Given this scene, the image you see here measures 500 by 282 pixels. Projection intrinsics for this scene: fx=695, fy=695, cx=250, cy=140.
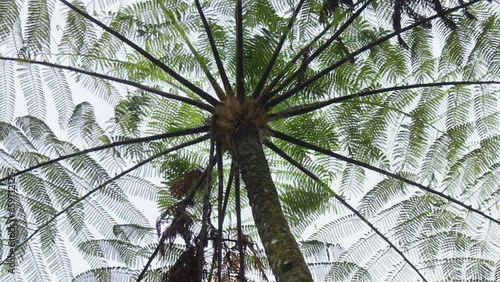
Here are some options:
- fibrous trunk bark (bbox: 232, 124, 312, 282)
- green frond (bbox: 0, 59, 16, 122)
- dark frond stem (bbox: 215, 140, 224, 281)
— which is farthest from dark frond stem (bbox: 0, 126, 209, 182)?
green frond (bbox: 0, 59, 16, 122)

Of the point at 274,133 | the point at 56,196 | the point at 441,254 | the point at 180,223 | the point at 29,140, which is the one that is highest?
the point at 29,140

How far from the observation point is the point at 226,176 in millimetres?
5207

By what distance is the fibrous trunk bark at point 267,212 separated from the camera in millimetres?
2660

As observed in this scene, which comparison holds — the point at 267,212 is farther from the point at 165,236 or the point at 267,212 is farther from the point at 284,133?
the point at 284,133

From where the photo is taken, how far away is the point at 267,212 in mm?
3008

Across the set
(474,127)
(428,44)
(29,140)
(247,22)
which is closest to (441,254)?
(474,127)

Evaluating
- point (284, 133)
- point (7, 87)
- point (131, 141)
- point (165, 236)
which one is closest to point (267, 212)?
point (165, 236)

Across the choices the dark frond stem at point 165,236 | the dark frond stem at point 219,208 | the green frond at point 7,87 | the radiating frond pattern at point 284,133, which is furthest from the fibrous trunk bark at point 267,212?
the green frond at point 7,87

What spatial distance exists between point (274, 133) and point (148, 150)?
115 centimetres

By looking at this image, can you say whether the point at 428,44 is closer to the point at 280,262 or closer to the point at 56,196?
the point at 280,262

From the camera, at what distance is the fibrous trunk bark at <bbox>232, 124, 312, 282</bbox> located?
2.66 meters

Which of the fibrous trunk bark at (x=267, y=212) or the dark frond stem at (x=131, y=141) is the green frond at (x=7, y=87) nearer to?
the dark frond stem at (x=131, y=141)

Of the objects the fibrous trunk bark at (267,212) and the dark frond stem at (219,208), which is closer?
the fibrous trunk bark at (267,212)

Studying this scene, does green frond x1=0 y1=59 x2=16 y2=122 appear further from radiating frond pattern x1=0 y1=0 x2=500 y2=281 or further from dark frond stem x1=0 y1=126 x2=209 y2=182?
dark frond stem x1=0 y1=126 x2=209 y2=182
